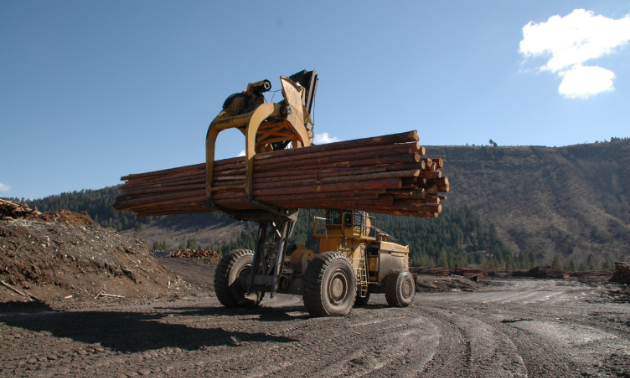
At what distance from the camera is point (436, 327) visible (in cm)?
814

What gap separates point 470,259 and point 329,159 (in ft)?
181

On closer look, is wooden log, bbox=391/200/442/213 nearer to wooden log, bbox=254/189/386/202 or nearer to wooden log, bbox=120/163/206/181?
wooden log, bbox=254/189/386/202

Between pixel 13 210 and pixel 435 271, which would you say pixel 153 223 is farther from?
pixel 13 210

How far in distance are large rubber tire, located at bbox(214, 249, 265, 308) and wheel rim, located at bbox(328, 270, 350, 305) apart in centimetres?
242

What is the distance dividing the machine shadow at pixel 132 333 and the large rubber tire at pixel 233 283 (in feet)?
8.45

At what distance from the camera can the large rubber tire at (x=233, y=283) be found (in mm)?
9922

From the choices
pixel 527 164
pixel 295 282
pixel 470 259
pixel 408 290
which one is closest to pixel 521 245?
pixel 470 259

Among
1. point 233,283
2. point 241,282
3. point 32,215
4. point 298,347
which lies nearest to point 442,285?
point 241,282

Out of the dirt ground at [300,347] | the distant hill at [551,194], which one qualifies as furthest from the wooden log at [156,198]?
the distant hill at [551,194]

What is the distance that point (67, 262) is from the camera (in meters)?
12.8

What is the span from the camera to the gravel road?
473 centimetres

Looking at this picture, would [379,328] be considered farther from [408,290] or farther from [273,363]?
[408,290]

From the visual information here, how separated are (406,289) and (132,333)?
8497mm

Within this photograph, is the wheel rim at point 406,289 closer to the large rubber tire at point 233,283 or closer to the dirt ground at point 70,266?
the large rubber tire at point 233,283
